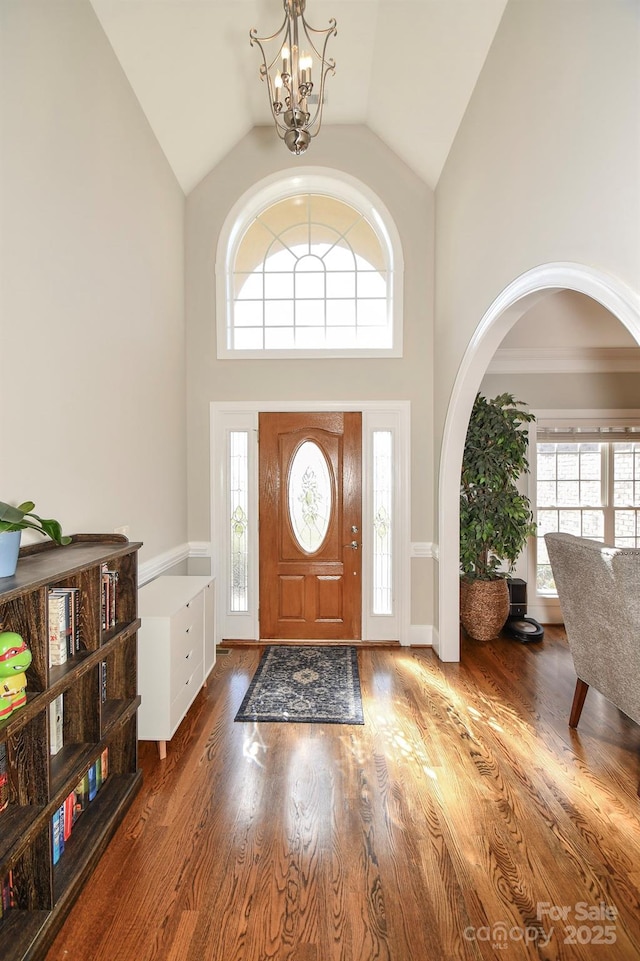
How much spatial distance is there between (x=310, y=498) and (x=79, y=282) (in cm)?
239

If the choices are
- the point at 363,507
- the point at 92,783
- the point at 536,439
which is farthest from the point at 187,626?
the point at 536,439

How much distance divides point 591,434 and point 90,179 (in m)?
4.50

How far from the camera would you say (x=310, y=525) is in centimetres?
422

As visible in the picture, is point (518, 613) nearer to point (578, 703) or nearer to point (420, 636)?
point (420, 636)

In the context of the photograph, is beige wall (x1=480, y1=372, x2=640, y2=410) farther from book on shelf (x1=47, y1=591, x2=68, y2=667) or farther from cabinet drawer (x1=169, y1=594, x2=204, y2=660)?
book on shelf (x1=47, y1=591, x2=68, y2=667)

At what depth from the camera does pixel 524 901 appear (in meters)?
1.68

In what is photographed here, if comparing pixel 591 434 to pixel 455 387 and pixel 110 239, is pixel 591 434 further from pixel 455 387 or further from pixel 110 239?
pixel 110 239

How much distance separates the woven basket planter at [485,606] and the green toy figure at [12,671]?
3.51m

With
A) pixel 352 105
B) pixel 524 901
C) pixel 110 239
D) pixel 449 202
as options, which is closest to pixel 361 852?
pixel 524 901

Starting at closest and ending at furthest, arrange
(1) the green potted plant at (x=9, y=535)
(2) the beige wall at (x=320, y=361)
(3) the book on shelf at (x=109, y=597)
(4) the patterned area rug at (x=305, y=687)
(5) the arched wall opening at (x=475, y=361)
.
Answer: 1. (1) the green potted plant at (x=9, y=535)
2. (5) the arched wall opening at (x=475, y=361)
3. (3) the book on shelf at (x=109, y=597)
4. (4) the patterned area rug at (x=305, y=687)
5. (2) the beige wall at (x=320, y=361)

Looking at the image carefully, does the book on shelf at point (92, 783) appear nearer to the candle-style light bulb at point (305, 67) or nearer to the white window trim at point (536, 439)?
the candle-style light bulb at point (305, 67)

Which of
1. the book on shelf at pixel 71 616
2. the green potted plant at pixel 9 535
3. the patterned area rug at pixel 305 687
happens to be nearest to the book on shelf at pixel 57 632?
the book on shelf at pixel 71 616

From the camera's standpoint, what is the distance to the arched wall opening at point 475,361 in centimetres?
170

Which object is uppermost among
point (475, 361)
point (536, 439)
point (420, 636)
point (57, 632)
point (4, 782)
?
point (475, 361)
